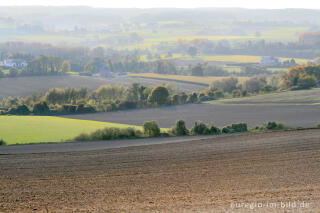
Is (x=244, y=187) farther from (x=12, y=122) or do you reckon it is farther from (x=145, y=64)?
(x=145, y=64)

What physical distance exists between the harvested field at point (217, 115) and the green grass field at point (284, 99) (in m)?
2.59

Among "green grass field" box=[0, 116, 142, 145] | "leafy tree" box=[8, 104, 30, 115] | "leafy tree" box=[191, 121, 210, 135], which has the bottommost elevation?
"green grass field" box=[0, 116, 142, 145]

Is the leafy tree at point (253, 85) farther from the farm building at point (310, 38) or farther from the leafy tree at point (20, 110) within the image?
the farm building at point (310, 38)

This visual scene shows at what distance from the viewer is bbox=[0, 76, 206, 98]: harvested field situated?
7488cm

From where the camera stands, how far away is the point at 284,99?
54.6 meters

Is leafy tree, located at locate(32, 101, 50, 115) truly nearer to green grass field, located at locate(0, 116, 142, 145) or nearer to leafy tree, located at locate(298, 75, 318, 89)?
green grass field, located at locate(0, 116, 142, 145)

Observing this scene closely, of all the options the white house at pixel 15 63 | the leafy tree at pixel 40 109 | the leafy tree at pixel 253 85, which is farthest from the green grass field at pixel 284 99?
the white house at pixel 15 63

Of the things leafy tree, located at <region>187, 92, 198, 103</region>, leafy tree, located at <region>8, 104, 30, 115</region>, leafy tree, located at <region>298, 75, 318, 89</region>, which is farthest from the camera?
leafy tree, located at <region>298, 75, 318, 89</region>

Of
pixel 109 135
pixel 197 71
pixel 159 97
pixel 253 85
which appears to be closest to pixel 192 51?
pixel 197 71

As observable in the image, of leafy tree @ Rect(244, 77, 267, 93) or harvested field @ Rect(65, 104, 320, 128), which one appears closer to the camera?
harvested field @ Rect(65, 104, 320, 128)

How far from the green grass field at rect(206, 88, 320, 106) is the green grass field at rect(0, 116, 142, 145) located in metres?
18.9

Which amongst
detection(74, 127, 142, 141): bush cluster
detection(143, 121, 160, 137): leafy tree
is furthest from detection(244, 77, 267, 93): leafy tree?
detection(74, 127, 142, 141): bush cluster

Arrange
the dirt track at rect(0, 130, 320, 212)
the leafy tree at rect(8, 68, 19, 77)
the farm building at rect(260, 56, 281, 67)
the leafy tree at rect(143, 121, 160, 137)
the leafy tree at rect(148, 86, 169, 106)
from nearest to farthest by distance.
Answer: the dirt track at rect(0, 130, 320, 212), the leafy tree at rect(143, 121, 160, 137), the leafy tree at rect(148, 86, 169, 106), the leafy tree at rect(8, 68, 19, 77), the farm building at rect(260, 56, 281, 67)

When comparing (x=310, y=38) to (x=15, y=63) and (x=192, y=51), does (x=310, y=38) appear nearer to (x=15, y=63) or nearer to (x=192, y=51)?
(x=192, y=51)
